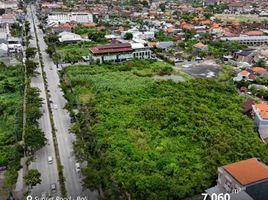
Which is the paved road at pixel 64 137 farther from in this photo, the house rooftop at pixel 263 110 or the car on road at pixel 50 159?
the house rooftop at pixel 263 110

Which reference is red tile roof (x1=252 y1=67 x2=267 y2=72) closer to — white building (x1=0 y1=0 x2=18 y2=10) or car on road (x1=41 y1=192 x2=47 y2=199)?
car on road (x1=41 y1=192 x2=47 y2=199)

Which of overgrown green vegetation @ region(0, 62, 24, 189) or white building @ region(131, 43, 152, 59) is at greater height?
white building @ region(131, 43, 152, 59)

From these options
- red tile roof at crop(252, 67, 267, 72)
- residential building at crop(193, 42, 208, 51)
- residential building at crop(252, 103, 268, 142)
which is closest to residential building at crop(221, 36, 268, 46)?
residential building at crop(193, 42, 208, 51)

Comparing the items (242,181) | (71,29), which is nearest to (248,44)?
(71,29)

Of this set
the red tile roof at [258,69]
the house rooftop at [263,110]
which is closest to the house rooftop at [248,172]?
the house rooftop at [263,110]

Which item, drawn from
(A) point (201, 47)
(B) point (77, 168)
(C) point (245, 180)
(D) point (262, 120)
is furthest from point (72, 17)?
(C) point (245, 180)

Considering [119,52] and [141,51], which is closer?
[119,52]

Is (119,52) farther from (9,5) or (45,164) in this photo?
(9,5)

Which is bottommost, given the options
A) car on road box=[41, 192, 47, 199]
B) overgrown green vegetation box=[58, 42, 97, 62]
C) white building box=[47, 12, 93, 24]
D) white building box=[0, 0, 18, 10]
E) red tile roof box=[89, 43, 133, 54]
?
car on road box=[41, 192, 47, 199]

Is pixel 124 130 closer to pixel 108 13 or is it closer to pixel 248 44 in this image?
pixel 248 44
